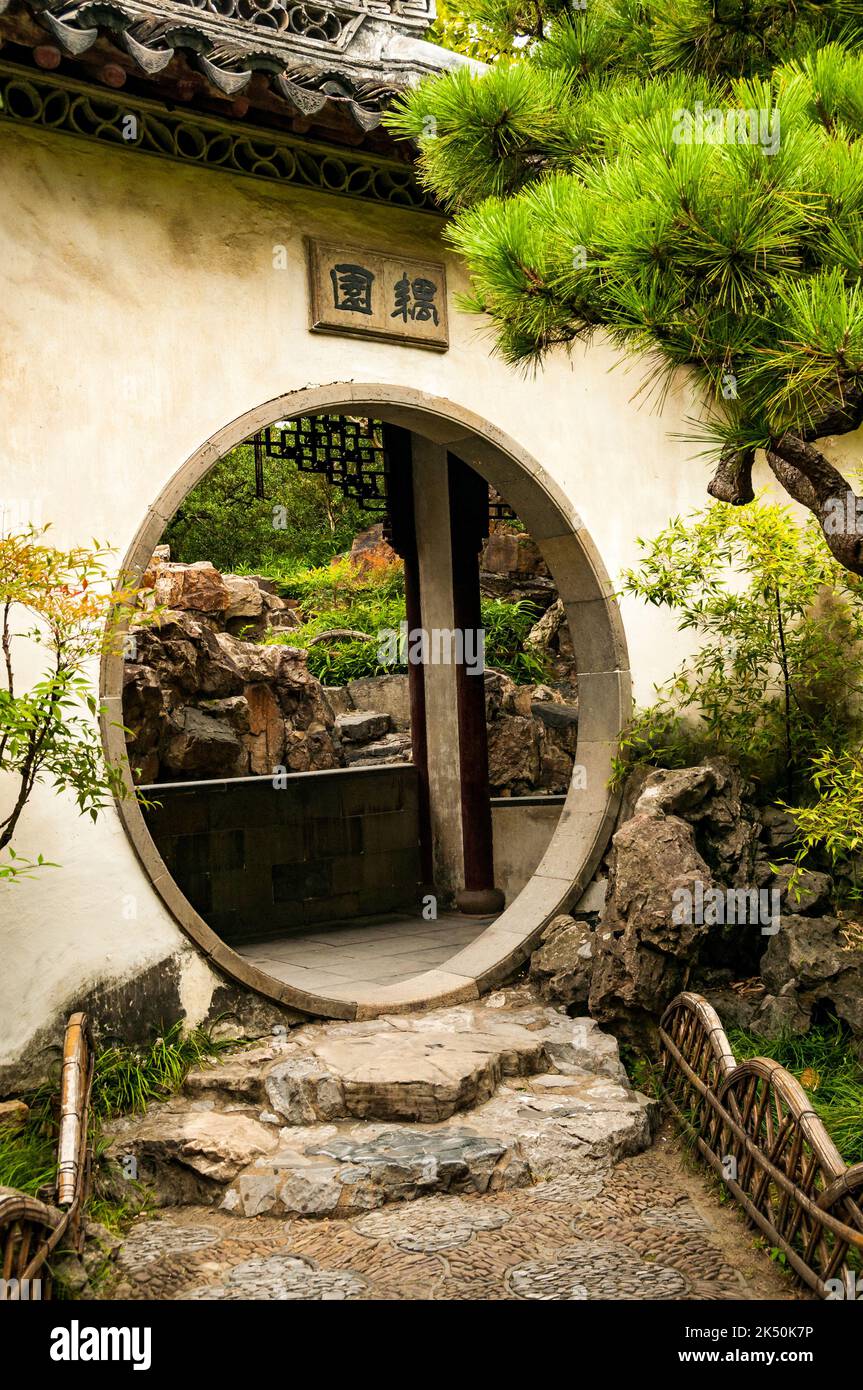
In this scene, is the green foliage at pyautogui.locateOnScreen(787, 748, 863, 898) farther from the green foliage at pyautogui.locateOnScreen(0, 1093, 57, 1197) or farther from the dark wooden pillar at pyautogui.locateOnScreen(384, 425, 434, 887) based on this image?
the dark wooden pillar at pyautogui.locateOnScreen(384, 425, 434, 887)

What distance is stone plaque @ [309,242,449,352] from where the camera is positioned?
18.1 ft

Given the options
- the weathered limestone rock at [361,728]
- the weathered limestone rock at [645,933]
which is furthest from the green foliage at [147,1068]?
the weathered limestone rock at [361,728]

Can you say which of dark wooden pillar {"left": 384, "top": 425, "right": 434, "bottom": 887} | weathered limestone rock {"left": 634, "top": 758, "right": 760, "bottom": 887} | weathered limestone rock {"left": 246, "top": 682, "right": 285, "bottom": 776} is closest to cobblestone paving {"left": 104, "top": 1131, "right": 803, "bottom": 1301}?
weathered limestone rock {"left": 634, "top": 758, "right": 760, "bottom": 887}

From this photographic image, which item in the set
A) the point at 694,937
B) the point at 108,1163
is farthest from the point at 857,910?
the point at 108,1163

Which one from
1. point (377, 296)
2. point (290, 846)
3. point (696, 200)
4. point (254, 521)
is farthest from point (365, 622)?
point (696, 200)

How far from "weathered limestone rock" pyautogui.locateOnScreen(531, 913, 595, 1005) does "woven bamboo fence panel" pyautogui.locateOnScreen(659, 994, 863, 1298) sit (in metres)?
0.61

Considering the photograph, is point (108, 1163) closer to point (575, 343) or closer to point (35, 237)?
point (35, 237)

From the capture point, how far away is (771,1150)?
3865 mm

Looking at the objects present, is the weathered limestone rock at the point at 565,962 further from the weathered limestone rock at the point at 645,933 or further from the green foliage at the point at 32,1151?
the green foliage at the point at 32,1151

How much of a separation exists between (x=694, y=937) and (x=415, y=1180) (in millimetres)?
1675

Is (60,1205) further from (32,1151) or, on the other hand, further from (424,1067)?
(424,1067)

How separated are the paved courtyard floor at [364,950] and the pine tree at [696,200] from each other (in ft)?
12.5
